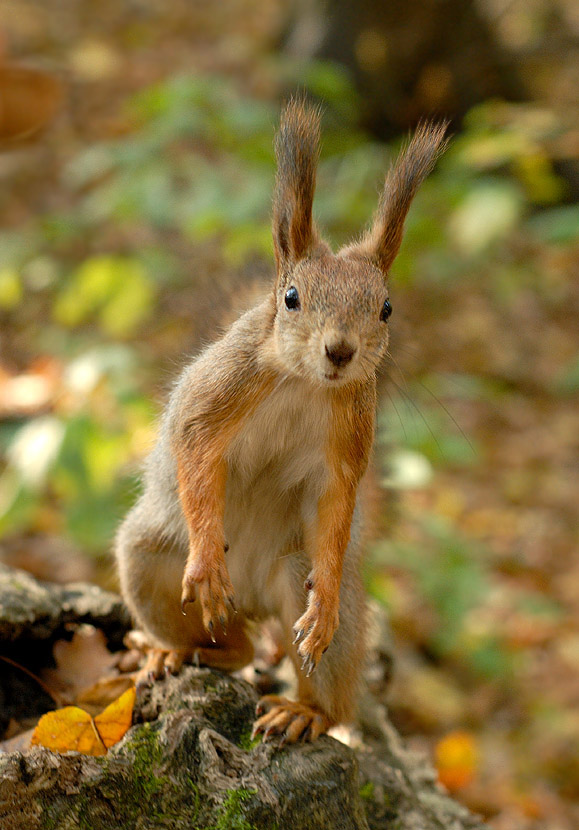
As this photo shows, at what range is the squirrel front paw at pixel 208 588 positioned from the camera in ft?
5.00

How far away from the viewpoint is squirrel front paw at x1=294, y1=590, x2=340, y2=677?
1533 mm

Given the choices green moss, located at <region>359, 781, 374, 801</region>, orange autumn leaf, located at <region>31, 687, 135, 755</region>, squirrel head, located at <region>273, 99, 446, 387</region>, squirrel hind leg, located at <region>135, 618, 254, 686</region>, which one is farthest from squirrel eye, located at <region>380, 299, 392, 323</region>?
green moss, located at <region>359, 781, 374, 801</region>

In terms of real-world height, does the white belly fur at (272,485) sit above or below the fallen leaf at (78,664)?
above

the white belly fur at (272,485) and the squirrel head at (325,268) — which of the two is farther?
the white belly fur at (272,485)

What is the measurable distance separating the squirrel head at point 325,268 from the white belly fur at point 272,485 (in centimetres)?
12

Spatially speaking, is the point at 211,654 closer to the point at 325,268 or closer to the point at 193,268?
the point at 325,268

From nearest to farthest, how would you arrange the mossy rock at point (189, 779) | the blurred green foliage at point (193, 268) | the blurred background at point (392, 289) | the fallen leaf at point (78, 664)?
the mossy rock at point (189, 779) < the fallen leaf at point (78, 664) < the blurred green foliage at point (193, 268) < the blurred background at point (392, 289)

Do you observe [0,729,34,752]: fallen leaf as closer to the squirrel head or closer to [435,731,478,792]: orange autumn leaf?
the squirrel head

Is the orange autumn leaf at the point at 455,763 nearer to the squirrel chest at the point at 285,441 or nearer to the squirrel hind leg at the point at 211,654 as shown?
the squirrel hind leg at the point at 211,654

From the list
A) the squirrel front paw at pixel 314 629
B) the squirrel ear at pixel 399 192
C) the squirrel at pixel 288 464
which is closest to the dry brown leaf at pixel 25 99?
the squirrel at pixel 288 464

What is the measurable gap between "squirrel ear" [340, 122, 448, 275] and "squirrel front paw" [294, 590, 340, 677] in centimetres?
65

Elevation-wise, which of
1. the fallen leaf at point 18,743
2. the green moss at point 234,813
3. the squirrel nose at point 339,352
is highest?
the squirrel nose at point 339,352

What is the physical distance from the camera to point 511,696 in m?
3.48

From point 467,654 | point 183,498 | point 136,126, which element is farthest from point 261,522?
point 136,126
